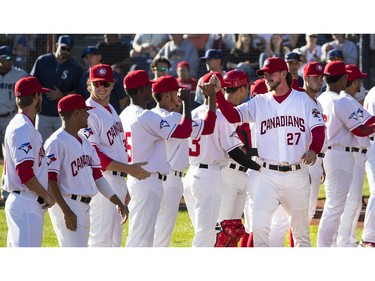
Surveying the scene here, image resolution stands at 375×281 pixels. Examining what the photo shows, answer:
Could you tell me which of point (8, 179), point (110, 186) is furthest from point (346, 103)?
point (8, 179)

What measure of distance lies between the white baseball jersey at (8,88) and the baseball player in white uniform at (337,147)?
14.9 feet

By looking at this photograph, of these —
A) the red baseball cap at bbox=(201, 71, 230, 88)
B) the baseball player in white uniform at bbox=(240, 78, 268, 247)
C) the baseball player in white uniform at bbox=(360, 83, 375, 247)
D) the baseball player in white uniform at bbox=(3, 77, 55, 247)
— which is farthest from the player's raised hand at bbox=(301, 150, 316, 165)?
the baseball player in white uniform at bbox=(3, 77, 55, 247)

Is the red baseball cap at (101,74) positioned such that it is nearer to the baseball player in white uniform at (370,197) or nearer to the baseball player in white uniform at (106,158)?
the baseball player in white uniform at (106,158)

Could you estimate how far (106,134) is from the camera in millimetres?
8969

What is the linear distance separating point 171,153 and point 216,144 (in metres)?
0.43

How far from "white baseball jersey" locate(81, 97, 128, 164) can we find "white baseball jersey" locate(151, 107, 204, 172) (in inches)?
17.3

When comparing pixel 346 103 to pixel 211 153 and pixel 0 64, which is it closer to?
pixel 211 153

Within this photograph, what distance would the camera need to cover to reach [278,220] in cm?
974

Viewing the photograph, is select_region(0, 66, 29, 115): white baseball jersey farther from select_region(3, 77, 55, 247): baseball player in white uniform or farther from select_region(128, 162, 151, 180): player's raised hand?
select_region(3, 77, 55, 247): baseball player in white uniform

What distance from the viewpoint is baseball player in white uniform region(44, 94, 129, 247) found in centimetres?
802

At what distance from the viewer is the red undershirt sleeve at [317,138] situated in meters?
8.91

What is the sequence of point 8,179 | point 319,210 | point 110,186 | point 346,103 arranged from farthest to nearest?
point 319,210 < point 346,103 < point 110,186 < point 8,179

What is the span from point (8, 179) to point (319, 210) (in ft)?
20.8

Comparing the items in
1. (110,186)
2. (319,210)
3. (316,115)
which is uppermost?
(316,115)
